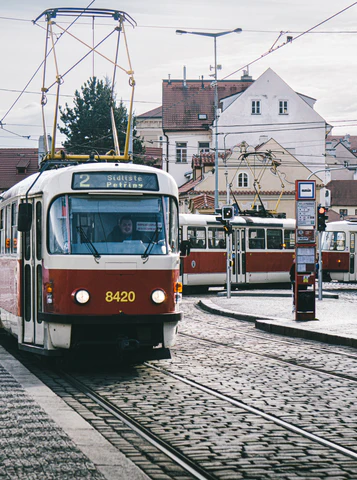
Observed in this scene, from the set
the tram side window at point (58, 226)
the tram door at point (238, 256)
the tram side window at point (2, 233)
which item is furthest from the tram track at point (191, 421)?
the tram door at point (238, 256)

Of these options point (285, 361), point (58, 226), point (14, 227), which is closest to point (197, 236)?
point (14, 227)

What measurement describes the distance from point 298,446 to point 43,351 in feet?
16.8

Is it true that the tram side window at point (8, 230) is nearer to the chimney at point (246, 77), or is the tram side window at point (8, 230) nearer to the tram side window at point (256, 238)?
the tram side window at point (256, 238)

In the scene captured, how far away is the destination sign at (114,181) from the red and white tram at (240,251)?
22.7 m

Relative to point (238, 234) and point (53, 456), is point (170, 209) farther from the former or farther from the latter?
point (238, 234)

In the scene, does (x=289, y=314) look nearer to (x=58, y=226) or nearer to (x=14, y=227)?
(x=14, y=227)

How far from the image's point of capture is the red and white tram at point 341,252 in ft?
146

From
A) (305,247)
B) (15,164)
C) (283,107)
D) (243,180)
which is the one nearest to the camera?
(305,247)

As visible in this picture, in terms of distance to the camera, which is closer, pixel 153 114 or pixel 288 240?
pixel 288 240

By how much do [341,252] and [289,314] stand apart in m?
22.9

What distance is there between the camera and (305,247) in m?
19.5

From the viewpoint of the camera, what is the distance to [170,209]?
11.9 metres

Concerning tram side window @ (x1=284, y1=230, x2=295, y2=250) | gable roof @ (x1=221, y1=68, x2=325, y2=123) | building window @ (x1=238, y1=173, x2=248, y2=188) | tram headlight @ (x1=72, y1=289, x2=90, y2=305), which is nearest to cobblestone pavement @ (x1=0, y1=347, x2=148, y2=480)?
tram headlight @ (x1=72, y1=289, x2=90, y2=305)

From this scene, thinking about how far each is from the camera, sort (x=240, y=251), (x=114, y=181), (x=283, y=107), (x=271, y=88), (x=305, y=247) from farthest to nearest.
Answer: (x=271, y=88) < (x=283, y=107) < (x=240, y=251) < (x=305, y=247) < (x=114, y=181)
